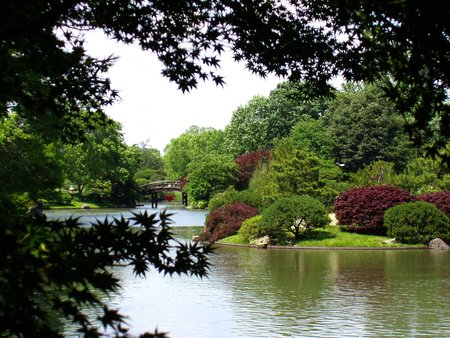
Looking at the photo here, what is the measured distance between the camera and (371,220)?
720 inches

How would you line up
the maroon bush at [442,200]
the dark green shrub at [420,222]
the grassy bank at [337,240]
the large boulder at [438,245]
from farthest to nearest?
the maroon bush at [442,200] < the grassy bank at [337,240] < the dark green shrub at [420,222] < the large boulder at [438,245]

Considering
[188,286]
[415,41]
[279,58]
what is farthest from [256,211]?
[415,41]

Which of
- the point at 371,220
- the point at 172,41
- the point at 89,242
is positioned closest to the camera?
the point at 89,242

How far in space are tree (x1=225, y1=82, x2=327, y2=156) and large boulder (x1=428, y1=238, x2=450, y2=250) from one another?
29975 millimetres

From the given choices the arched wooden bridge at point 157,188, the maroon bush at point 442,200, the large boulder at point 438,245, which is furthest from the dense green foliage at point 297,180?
the arched wooden bridge at point 157,188

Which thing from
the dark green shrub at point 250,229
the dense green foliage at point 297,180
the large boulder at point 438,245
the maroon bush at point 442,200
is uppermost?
the dense green foliage at point 297,180

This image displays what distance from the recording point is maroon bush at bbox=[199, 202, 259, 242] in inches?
788

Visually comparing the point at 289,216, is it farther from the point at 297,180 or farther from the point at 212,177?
the point at 212,177

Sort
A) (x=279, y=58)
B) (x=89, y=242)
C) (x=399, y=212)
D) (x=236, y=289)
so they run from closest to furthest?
(x=89, y=242) → (x=279, y=58) → (x=236, y=289) → (x=399, y=212)

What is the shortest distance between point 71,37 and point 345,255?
1235 cm

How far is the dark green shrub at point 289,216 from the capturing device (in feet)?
57.0

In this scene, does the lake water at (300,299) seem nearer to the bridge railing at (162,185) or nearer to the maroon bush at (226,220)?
the maroon bush at (226,220)

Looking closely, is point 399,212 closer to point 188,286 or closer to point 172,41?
point 188,286

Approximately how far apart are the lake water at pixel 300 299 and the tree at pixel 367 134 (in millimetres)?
30493
